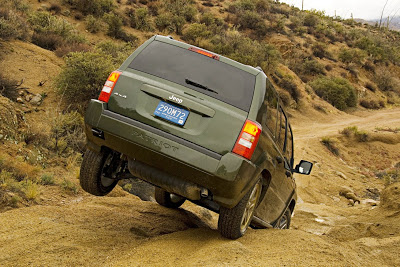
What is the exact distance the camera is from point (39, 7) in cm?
2216

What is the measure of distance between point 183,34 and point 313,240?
24105 mm

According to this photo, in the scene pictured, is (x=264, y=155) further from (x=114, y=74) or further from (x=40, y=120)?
(x=40, y=120)

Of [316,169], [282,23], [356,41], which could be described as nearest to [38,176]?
[316,169]

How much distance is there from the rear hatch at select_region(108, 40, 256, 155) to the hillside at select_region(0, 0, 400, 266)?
4.02ft

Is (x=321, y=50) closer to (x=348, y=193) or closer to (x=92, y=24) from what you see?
(x=92, y=24)

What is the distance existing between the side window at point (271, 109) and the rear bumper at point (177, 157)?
78 cm

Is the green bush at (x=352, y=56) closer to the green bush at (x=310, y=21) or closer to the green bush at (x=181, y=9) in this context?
the green bush at (x=310, y=21)

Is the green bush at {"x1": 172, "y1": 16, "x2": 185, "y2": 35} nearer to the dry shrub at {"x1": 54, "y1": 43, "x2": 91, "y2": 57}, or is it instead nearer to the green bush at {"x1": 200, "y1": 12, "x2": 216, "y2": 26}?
the green bush at {"x1": 200, "y1": 12, "x2": 216, "y2": 26}

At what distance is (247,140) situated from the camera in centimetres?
416

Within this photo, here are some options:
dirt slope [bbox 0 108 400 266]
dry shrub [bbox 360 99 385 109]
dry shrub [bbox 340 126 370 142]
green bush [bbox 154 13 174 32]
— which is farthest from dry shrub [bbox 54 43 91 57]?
dry shrub [bbox 360 99 385 109]

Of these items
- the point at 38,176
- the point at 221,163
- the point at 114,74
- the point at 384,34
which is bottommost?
the point at 38,176

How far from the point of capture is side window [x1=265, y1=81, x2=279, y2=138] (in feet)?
15.8

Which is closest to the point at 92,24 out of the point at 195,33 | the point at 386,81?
the point at 195,33

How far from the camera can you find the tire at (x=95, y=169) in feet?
15.9
